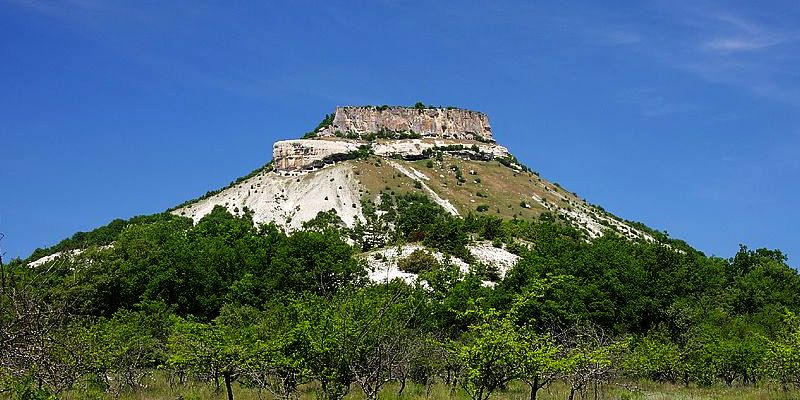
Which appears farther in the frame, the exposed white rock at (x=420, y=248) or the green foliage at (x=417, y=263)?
the green foliage at (x=417, y=263)

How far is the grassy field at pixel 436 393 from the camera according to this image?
969 inches

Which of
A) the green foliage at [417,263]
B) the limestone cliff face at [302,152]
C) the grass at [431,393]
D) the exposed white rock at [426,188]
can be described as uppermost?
the limestone cliff face at [302,152]

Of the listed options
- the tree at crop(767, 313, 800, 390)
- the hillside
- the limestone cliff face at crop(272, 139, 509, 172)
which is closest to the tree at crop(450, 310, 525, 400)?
the hillside

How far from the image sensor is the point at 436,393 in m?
27.4

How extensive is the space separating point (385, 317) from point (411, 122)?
163 metres

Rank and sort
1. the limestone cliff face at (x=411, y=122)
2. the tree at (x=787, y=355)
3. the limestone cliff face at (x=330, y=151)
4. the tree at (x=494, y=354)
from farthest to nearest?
the limestone cliff face at (x=411, y=122) → the limestone cliff face at (x=330, y=151) → the tree at (x=787, y=355) → the tree at (x=494, y=354)

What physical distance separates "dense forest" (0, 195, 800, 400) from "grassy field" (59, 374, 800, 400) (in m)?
0.59

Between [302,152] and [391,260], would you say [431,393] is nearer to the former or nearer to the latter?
[391,260]

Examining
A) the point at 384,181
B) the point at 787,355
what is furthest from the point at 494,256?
the point at 384,181

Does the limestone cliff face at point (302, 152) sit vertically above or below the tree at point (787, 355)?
above

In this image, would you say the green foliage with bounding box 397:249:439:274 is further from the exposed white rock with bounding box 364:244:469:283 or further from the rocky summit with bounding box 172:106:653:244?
the rocky summit with bounding box 172:106:653:244

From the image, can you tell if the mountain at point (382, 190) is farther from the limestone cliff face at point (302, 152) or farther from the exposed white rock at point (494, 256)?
the exposed white rock at point (494, 256)

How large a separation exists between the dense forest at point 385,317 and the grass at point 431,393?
1.84 feet

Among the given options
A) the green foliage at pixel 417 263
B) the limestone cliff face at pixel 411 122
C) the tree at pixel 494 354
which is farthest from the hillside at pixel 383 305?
the limestone cliff face at pixel 411 122
